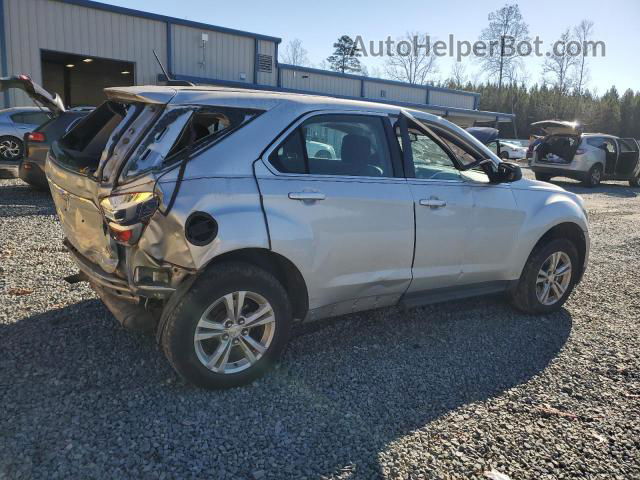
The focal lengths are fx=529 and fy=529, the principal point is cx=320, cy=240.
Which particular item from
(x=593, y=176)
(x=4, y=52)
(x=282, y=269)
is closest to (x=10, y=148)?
(x=4, y=52)

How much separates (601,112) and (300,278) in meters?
74.6

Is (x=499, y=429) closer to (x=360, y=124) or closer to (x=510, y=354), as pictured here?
Result: (x=510, y=354)

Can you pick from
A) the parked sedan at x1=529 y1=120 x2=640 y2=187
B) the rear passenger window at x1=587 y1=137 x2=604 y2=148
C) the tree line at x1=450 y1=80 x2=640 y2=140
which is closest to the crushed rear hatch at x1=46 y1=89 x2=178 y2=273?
the parked sedan at x1=529 y1=120 x2=640 y2=187

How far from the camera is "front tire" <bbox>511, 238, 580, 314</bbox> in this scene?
15.4 ft

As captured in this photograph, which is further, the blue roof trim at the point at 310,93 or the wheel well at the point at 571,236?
the blue roof trim at the point at 310,93

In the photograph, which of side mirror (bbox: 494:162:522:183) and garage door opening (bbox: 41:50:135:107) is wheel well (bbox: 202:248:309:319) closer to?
side mirror (bbox: 494:162:522:183)

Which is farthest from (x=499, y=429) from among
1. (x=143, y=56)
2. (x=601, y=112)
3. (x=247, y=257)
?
(x=601, y=112)

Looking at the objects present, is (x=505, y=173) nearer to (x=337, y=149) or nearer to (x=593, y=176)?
(x=337, y=149)

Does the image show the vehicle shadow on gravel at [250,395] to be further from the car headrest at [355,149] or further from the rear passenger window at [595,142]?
the rear passenger window at [595,142]

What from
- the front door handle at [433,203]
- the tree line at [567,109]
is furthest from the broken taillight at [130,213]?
the tree line at [567,109]

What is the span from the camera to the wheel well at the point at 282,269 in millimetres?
3244

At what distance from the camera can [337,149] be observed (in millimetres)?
3730

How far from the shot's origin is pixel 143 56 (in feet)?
61.7

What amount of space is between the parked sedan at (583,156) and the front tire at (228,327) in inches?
598
